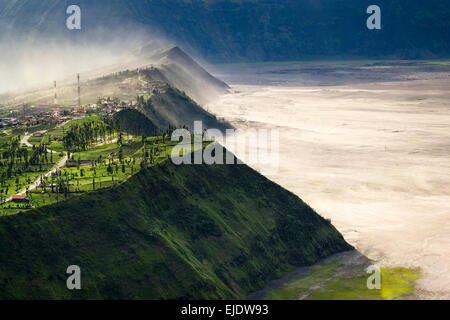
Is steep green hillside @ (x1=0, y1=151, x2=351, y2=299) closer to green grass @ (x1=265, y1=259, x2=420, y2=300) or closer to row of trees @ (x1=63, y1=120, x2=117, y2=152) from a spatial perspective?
green grass @ (x1=265, y1=259, x2=420, y2=300)

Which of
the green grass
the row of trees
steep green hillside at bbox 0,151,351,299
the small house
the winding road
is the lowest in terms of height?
the green grass

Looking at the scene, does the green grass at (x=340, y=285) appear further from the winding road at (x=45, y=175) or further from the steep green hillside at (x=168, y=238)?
the winding road at (x=45, y=175)

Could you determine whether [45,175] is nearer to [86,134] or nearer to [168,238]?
[168,238]

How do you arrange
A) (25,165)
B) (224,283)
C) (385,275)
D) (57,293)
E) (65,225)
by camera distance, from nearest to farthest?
(57,293)
(65,225)
(224,283)
(385,275)
(25,165)

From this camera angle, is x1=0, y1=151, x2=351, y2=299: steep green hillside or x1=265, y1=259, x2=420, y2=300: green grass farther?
x1=265, y1=259, x2=420, y2=300: green grass

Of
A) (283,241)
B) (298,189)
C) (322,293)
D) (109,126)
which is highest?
(109,126)

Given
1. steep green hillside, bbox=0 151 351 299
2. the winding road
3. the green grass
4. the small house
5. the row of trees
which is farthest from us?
the row of trees

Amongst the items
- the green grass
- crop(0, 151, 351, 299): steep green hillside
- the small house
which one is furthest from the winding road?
the green grass

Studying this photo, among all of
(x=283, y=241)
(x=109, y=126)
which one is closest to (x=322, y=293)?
(x=283, y=241)
